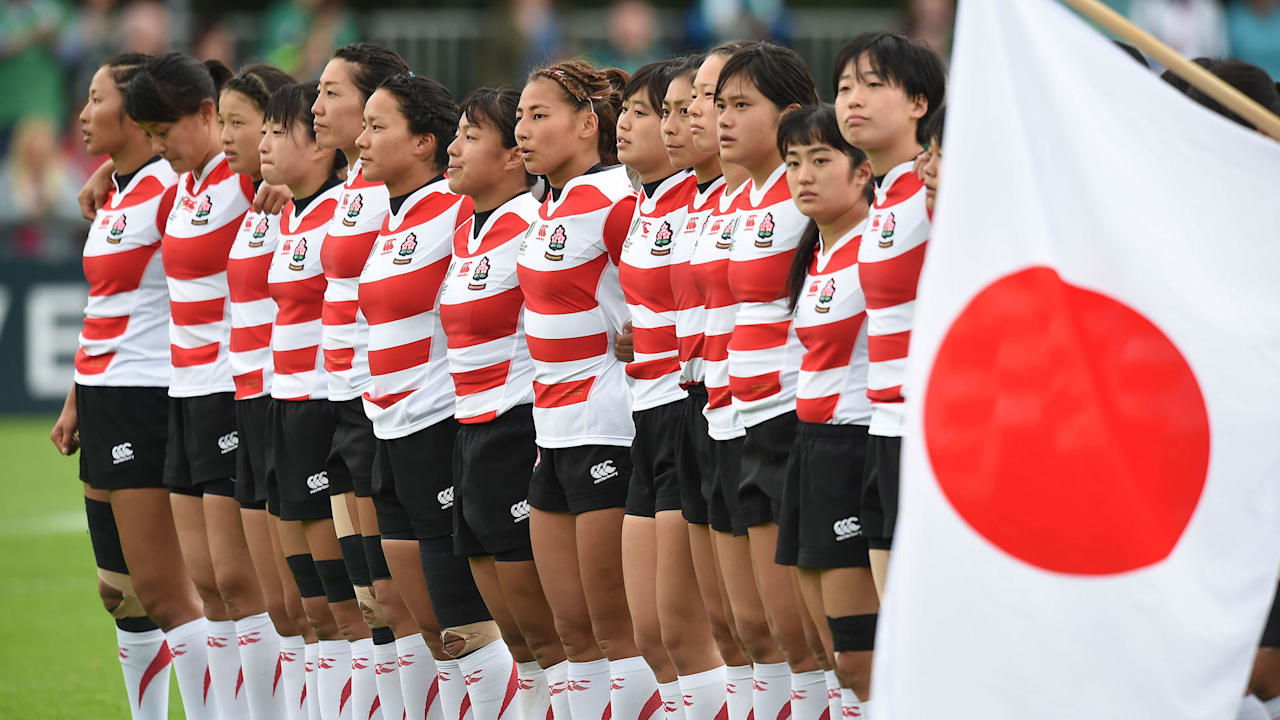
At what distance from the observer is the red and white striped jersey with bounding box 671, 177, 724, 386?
4.92 m

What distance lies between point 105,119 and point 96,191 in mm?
396

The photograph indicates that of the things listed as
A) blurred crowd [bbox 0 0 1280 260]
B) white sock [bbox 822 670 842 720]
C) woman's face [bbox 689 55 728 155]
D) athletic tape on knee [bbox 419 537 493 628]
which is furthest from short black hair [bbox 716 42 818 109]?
blurred crowd [bbox 0 0 1280 260]

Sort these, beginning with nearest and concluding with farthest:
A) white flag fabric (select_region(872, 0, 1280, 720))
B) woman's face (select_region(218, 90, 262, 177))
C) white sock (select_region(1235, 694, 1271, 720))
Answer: white flag fabric (select_region(872, 0, 1280, 720)) < white sock (select_region(1235, 694, 1271, 720)) < woman's face (select_region(218, 90, 262, 177))

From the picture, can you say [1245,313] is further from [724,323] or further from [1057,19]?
[724,323]

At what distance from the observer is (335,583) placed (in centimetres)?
600

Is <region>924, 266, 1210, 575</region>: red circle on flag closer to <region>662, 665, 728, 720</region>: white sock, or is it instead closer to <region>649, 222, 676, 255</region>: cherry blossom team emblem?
<region>649, 222, 676, 255</region>: cherry blossom team emblem

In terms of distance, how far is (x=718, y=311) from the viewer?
15.8ft

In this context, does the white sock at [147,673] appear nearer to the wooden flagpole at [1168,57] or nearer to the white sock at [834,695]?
the white sock at [834,695]

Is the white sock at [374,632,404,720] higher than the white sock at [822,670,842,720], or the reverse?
the white sock at [822,670,842,720]

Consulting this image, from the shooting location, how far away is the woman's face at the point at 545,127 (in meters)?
5.29

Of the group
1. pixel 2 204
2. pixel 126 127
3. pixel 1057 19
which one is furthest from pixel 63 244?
pixel 1057 19

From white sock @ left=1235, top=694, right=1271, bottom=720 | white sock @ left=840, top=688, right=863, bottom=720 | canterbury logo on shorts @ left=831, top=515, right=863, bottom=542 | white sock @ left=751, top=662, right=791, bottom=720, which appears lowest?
white sock @ left=751, top=662, right=791, bottom=720

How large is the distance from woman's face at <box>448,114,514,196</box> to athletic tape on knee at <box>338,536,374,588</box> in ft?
4.12

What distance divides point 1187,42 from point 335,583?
1235 cm
